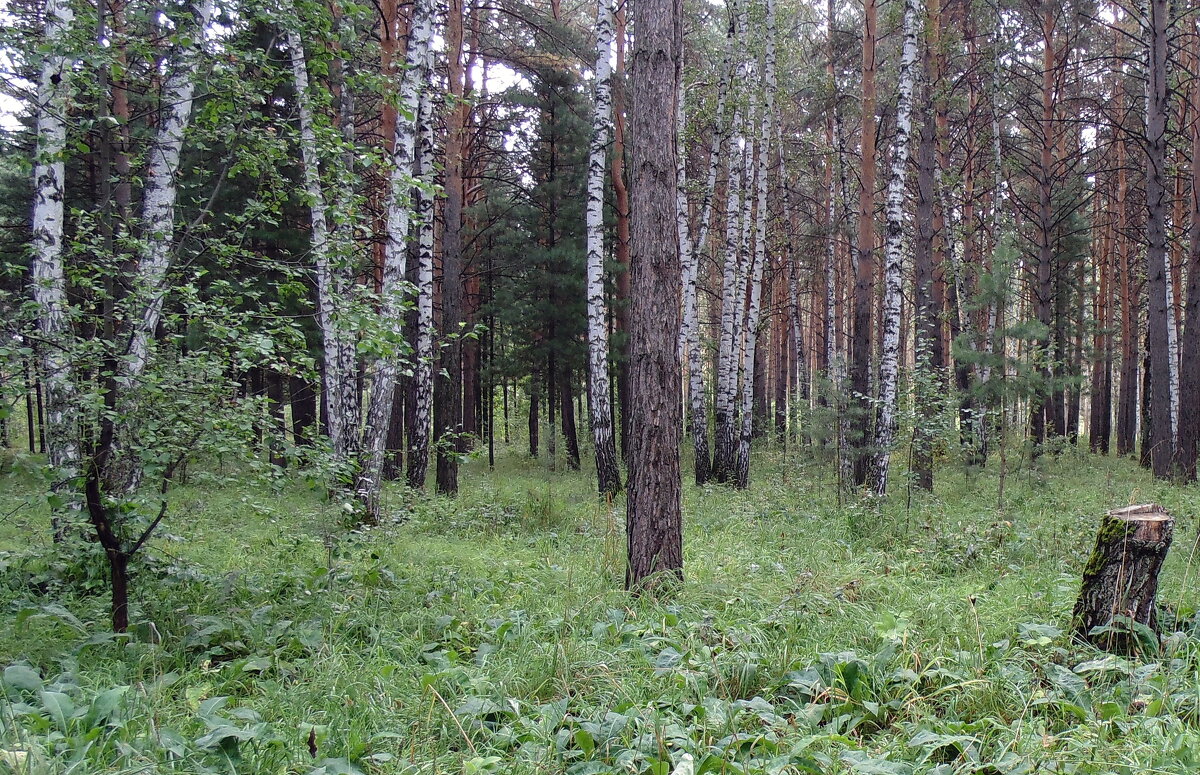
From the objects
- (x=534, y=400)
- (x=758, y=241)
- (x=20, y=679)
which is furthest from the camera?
(x=534, y=400)

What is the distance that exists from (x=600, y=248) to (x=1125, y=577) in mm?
8863

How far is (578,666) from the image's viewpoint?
3527 millimetres

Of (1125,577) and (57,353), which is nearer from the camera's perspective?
(1125,577)

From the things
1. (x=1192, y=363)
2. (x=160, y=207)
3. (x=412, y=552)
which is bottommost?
(x=412, y=552)

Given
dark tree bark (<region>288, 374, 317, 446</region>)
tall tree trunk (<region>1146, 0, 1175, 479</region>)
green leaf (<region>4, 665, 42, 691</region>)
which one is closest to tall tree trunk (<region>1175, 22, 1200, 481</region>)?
tall tree trunk (<region>1146, 0, 1175, 479</region>)

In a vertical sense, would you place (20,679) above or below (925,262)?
below

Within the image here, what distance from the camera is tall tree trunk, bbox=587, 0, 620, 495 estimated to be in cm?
1077

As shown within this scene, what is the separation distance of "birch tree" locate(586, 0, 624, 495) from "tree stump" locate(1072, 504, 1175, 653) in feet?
24.9

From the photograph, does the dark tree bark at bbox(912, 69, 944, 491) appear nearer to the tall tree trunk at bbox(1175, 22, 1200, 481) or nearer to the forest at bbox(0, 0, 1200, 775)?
the forest at bbox(0, 0, 1200, 775)

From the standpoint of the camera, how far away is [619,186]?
1631 centimetres

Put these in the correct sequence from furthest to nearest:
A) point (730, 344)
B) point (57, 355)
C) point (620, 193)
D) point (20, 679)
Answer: point (620, 193)
point (730, 344)
point (57, 355)
point (20, 679)

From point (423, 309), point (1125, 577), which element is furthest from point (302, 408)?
point (1125, 577)

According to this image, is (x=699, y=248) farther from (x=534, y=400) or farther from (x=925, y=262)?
(x=534, y=400)

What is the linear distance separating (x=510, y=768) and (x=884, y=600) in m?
3.14
